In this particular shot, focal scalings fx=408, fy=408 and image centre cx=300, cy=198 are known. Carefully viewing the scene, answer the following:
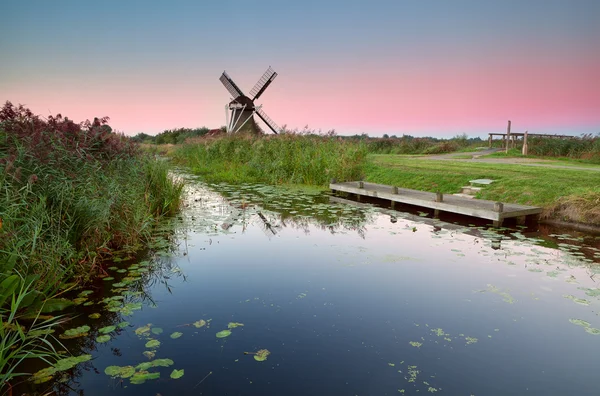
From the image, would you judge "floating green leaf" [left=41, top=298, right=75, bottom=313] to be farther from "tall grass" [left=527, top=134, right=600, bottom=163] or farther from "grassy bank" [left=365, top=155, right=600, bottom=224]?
"tall grass" [left=527, top=134, right=600, bottom=163]

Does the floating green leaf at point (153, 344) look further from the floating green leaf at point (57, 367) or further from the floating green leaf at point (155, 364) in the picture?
the floating green leaf at point (57, 367)

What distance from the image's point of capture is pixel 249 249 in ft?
22.0

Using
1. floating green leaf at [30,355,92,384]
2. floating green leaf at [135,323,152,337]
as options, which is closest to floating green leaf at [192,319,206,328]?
floating green leaf at [135,323,152,337]

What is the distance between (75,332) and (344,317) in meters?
2.58

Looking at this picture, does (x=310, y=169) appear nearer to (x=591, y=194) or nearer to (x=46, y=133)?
(x=591, y=194)

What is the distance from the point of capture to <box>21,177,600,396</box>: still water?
3.16 m

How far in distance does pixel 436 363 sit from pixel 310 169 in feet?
37.7

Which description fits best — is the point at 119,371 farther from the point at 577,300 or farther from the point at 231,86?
the point at 231,86

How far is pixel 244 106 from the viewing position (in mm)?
28578

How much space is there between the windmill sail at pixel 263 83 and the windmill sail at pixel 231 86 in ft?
3.75

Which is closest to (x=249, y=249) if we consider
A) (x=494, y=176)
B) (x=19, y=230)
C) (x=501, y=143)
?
(x=19, y=230)

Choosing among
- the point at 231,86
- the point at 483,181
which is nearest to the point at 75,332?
the point at 483,181

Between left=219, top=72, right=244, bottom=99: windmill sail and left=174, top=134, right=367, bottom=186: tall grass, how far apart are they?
11.7 meters

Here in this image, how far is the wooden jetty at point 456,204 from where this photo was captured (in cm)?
819
